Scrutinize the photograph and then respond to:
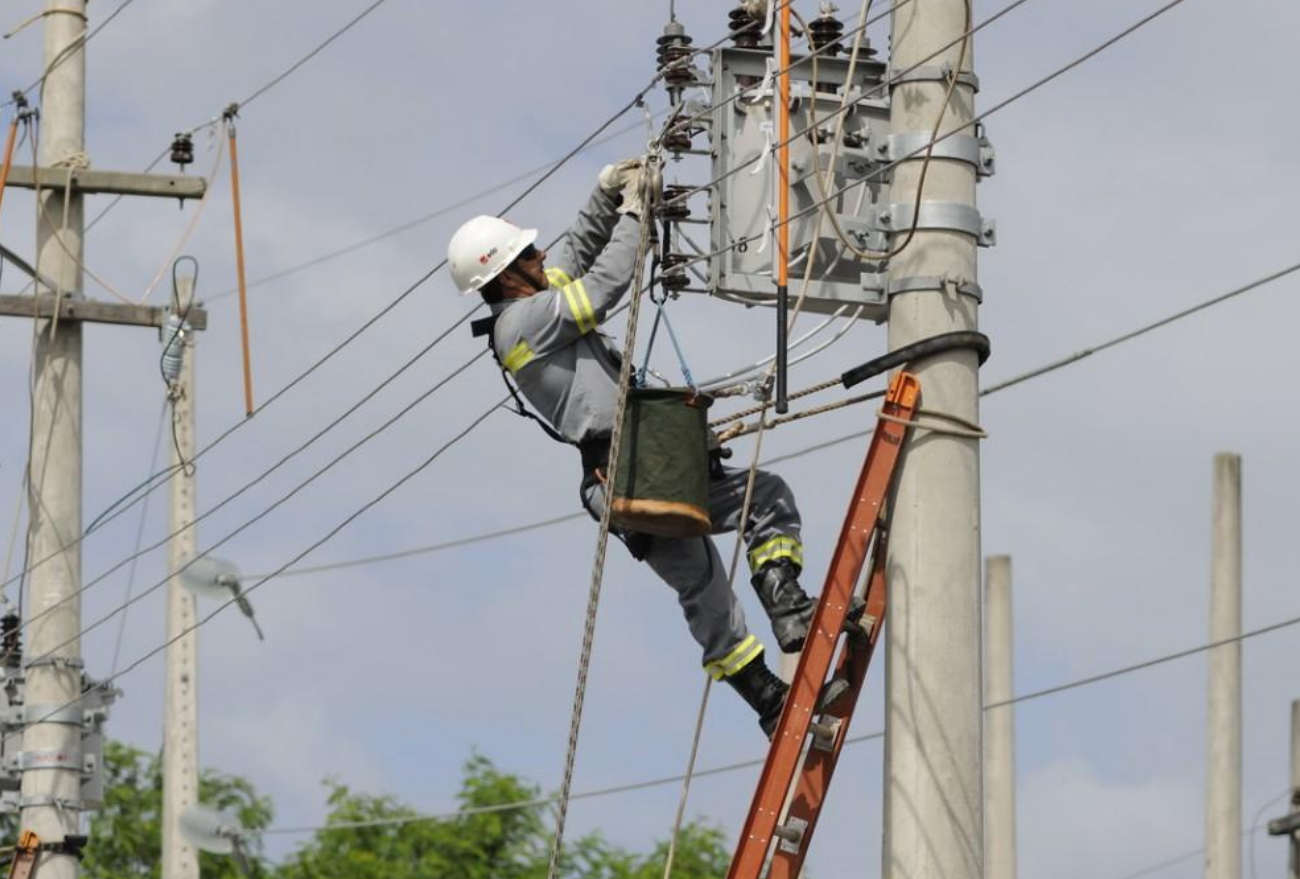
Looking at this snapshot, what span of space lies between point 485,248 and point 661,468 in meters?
1.03

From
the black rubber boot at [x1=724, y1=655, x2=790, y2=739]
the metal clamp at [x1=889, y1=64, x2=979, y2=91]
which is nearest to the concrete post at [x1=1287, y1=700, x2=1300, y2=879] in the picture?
the black rubber boot at [x1=724, y1=655, x2=790, y2=739]

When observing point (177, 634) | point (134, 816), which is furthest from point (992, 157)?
point (134, 816)

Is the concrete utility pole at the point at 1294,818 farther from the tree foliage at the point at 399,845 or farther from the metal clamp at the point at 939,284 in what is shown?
the tree foliage at the point at 399,845

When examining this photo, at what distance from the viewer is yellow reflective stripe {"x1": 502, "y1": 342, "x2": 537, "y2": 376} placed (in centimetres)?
1023

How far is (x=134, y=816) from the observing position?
39094 mm

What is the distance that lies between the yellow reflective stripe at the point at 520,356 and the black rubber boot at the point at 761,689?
1.20m

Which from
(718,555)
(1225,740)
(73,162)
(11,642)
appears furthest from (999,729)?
(718,555)

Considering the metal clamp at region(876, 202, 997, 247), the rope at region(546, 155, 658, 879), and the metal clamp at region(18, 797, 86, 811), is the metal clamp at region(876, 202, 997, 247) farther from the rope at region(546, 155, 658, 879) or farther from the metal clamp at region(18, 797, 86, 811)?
the metal clamp at region(18, 797, 86, 811)

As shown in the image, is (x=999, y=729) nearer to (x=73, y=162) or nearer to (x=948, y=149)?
(x=73, y=162)

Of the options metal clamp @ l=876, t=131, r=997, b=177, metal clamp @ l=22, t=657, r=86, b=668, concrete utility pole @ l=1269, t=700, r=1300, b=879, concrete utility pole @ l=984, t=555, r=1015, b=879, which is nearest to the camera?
metal clamp @ l=876, t=131, r=997, b=177

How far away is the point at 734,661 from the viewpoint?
400 inches

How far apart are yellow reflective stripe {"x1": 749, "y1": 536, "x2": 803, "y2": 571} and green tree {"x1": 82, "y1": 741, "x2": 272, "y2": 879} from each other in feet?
92.3

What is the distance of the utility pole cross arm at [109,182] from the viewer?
1930 cm

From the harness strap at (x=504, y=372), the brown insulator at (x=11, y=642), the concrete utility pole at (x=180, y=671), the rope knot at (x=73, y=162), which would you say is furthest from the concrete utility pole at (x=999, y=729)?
the harness strap at (x=504, y=372)
